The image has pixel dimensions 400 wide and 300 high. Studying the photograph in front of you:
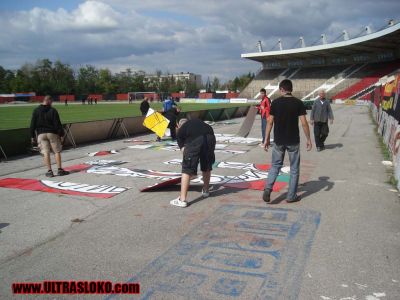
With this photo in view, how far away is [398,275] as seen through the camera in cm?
386

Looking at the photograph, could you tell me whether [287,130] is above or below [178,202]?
above

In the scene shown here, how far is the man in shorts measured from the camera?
6.31 metres

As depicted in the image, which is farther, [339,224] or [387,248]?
[339,224]

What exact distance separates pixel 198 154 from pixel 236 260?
2.50m

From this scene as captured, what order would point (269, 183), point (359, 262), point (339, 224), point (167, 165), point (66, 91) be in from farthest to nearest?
1. point (66, 91)
2. point (167, 165)
3. point (269, 183)
4. point (339, 224)
5. point (359, 262)

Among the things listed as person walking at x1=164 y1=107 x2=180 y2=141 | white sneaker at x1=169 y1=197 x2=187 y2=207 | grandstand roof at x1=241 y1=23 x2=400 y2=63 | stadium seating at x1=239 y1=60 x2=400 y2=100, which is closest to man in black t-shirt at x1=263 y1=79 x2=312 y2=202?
white sneaker at x1=169 y1=197 x2=187 y2=207

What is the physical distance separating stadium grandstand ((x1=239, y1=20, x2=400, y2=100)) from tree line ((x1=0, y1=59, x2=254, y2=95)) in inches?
1210

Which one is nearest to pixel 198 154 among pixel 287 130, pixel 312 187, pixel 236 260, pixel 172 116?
pixel 287 130

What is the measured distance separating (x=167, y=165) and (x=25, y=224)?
507cm

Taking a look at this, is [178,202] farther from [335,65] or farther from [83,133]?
[335,65]

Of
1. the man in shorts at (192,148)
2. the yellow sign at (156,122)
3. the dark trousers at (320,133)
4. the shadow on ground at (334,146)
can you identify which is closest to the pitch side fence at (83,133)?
the yellow sign at (156,122)

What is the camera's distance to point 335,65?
72625 mm

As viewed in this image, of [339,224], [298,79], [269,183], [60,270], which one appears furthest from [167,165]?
[298,79]

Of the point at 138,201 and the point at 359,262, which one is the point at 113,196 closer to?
the point at 138,201
